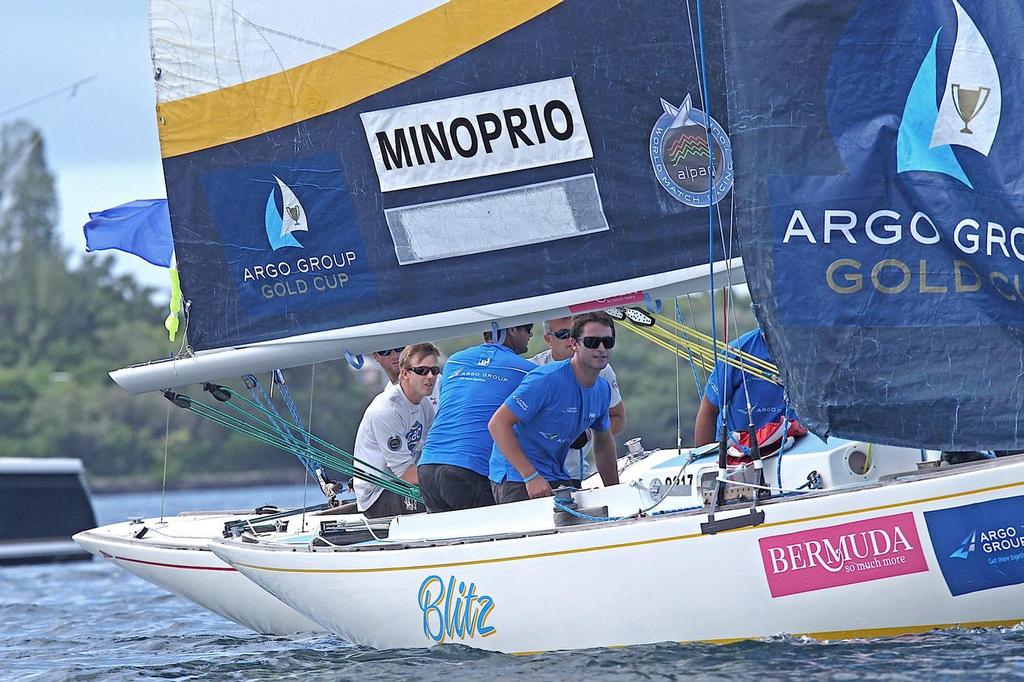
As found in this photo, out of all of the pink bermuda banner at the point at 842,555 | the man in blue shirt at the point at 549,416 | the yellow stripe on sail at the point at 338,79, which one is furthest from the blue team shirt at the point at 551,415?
the yellow stripe on sail at the point at 338,79

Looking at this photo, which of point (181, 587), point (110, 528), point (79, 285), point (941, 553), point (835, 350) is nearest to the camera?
point (941, 553)

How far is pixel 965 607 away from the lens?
567 centimetres

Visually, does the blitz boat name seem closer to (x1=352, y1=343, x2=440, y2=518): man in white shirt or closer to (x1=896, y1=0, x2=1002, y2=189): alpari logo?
(x1=352, y1=343, x2=440, y2=518): man in white shirt

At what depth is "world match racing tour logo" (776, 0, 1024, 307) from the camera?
5930 millimetres

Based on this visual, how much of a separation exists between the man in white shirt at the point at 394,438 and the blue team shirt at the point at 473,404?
81 cm

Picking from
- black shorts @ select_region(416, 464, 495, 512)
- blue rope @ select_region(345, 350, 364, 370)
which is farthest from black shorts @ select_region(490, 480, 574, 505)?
blue rope @ select_region(345, 350, 364, 370)

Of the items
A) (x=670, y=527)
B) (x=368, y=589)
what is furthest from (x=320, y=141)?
(x=670, y=527)

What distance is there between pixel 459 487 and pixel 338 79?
6.65 ft

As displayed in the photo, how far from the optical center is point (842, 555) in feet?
18.7

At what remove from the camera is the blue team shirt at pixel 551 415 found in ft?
22.3

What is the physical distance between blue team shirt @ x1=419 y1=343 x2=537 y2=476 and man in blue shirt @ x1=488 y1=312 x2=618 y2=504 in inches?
9.4

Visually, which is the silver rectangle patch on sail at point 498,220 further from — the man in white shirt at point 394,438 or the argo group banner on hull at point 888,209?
the man in white shirt at point 394,438

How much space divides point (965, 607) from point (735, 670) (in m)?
0.88

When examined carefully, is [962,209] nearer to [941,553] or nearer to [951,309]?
[951,309]
